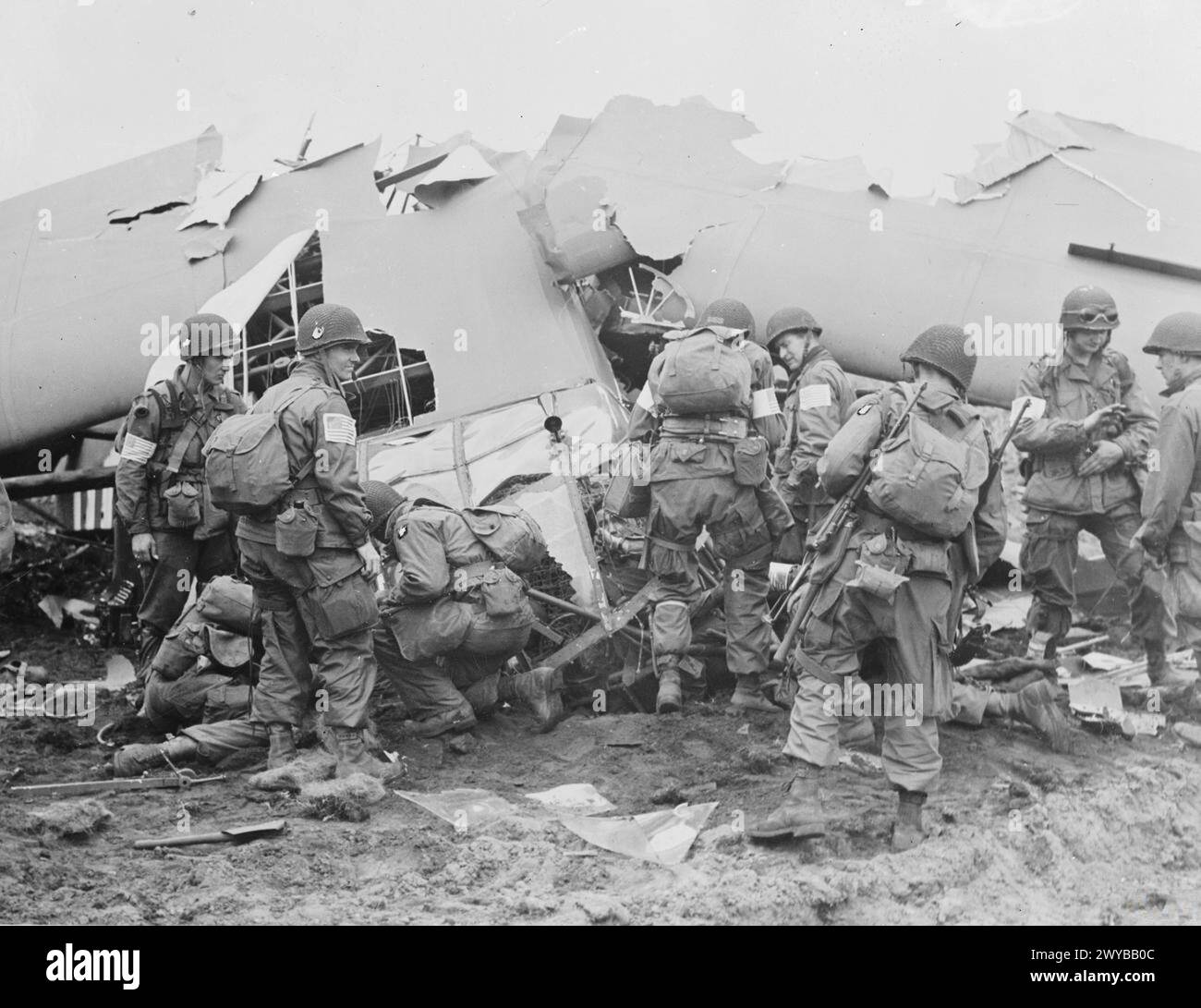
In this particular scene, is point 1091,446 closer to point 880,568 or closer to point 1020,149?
point 1020,149

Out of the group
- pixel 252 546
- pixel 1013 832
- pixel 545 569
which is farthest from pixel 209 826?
pixel 1013 832

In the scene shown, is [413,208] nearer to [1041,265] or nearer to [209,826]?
[1041,265]

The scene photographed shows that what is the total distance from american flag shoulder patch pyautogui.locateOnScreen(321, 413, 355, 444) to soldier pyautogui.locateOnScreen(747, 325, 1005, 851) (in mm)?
1903

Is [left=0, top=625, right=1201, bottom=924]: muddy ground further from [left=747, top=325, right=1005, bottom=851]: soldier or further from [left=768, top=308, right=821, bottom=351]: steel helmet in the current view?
[left=768, top=308, right=821, bottom=351]: steel helmet

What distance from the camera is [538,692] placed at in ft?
19.6

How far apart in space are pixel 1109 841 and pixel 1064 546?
213cm

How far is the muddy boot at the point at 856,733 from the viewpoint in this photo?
5559mm

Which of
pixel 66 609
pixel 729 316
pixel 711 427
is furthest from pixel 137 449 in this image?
pixel 729 316

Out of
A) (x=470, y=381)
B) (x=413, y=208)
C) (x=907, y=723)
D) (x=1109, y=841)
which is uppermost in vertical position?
(x=413, y=208)

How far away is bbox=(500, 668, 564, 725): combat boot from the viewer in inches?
235

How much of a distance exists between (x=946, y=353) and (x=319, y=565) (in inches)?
101

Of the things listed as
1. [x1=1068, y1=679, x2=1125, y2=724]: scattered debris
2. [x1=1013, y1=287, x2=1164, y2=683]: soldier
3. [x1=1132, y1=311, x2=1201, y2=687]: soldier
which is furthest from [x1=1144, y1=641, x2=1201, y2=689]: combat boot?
[x1=1132, y1=311, x2=1201, y2=687]: soldier

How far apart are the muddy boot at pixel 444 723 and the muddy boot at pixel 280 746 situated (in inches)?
22.3
